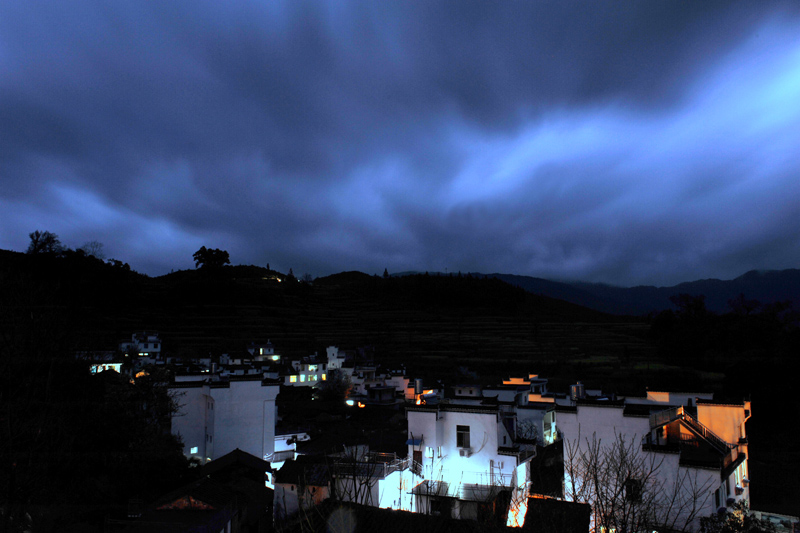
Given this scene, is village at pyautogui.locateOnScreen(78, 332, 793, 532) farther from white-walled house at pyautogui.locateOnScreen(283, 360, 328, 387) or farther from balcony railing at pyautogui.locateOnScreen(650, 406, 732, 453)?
white-walled house at pyautogui.locateOnScreen(283, 360, 328, 387)

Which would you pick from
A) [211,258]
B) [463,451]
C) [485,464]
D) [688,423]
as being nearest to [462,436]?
[463,451]

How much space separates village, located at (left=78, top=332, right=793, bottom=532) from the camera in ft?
23.3

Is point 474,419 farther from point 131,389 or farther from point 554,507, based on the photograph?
point 131,389

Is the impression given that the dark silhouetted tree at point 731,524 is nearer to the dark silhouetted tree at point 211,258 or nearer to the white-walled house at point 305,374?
the white-walled house at point 305,374

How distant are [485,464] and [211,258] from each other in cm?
7608

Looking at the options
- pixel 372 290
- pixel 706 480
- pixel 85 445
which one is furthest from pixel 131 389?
pixel 372 290

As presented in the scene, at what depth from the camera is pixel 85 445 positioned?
43.3 feet

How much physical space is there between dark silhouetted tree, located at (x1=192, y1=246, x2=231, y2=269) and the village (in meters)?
60.4

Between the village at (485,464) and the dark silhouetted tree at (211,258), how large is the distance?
2379 inches

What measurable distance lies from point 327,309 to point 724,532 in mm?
70387

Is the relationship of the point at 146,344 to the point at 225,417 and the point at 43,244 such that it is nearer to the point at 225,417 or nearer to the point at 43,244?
the point at 43,244

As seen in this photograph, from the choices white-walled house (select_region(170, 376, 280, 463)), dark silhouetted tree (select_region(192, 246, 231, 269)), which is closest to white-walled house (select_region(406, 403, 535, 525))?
white-walled house (select_region(170, 376, 280, 463))

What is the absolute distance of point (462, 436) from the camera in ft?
42.3

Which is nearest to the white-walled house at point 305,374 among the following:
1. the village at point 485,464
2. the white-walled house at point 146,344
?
the white-walled house at point 146,344
